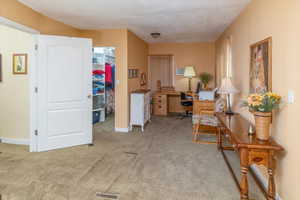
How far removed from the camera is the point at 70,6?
3.25m

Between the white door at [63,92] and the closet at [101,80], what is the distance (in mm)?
1817

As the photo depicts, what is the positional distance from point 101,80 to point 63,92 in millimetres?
2421

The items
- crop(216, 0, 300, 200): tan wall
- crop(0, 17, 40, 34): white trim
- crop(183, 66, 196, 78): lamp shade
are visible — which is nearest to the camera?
crop(216, 0, 300, 200): tan wall

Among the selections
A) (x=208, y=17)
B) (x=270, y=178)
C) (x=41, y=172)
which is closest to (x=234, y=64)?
(x=208, y=17)

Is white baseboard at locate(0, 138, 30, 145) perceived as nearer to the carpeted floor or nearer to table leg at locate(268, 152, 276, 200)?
the carpeted floor

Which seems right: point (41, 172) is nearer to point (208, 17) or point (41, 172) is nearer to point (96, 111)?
point (96, 111)

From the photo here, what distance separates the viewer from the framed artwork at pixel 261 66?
89.3 inches

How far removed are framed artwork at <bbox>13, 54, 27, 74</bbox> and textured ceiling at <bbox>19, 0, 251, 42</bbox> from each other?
3.12ft

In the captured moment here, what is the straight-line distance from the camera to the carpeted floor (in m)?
2.20

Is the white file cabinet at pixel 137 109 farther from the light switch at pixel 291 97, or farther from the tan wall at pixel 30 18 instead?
the light switch at pixel 291 97

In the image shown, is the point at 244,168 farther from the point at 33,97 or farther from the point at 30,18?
the point at 30,18

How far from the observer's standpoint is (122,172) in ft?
8.88

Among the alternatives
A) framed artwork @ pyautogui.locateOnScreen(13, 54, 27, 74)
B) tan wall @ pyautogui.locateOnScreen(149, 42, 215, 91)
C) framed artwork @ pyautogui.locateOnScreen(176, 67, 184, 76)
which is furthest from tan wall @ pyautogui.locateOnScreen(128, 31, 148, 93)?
framed artwork @ pyautogui.locateOnScreen(13, 54, 27, 74)

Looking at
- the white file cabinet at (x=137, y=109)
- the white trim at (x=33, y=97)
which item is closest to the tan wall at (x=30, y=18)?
the white trim at (x=33, y=97)
